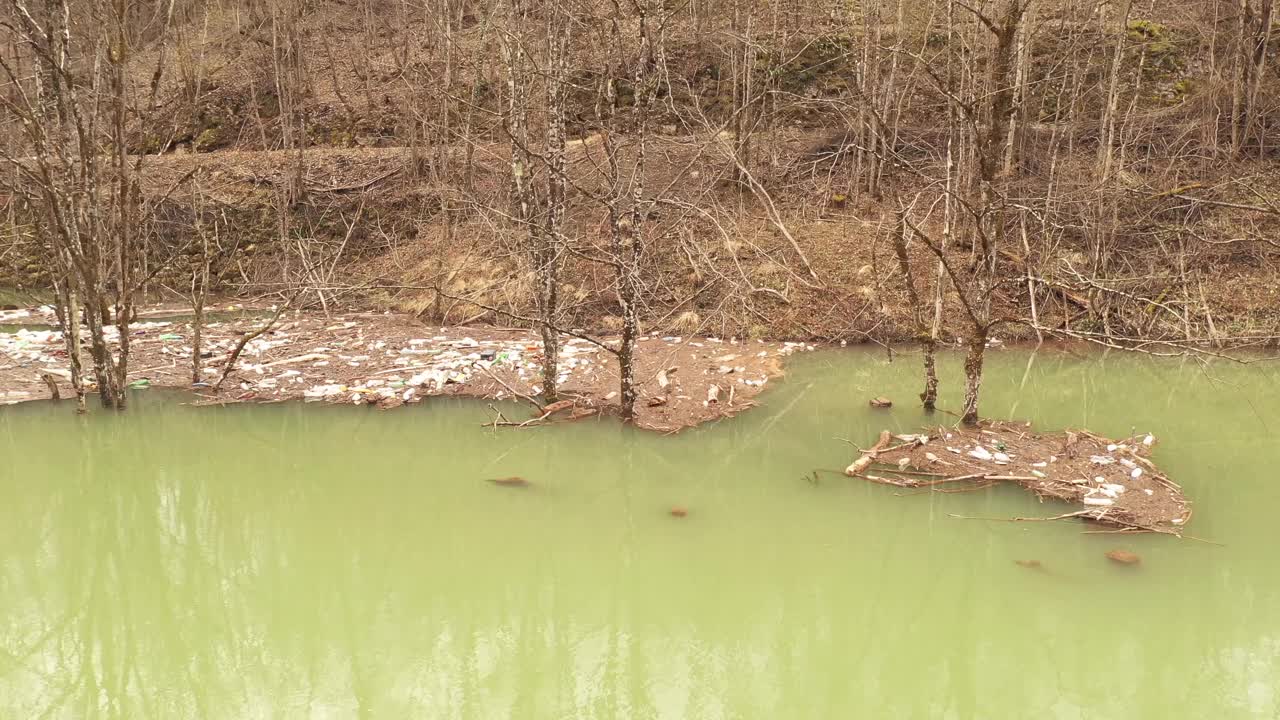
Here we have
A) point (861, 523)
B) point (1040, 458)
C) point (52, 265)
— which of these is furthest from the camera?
point (52, 265)

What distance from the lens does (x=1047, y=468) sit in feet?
22.7

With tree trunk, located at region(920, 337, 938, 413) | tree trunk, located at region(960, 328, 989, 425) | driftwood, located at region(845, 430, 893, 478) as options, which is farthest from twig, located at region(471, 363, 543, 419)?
tree trunk, located at region(960, 328, 989, 425)

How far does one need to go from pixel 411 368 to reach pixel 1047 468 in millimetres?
7128

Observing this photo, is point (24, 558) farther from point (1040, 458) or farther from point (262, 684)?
point (1040, 458)

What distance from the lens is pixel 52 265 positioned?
9.18 metres

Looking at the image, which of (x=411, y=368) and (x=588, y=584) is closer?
(x=588, y=584)

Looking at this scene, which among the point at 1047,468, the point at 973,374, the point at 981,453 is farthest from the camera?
the point at 973,374

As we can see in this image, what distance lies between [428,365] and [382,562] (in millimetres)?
4863

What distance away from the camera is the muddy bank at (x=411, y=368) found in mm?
9383

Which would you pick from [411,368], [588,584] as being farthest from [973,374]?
[411,368]

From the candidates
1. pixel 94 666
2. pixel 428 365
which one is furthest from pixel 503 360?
pixel 94 666

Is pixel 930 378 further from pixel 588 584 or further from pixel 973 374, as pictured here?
pixel 588 584

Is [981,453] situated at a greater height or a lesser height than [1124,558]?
greater

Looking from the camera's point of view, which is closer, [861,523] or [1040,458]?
[861,523]
